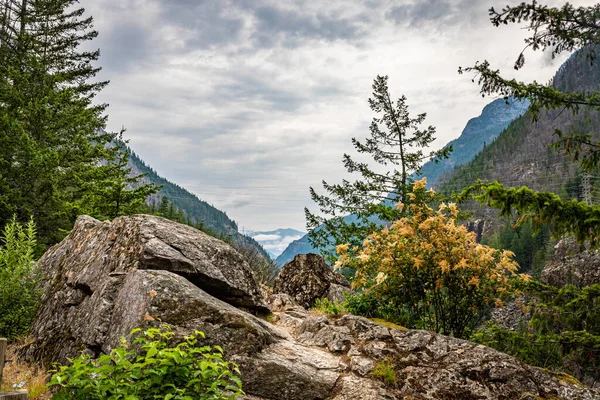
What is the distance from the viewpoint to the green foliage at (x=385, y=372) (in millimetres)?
5191

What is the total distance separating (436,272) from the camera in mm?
6488

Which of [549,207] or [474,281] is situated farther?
[474,281]

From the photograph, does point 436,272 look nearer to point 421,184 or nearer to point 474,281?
point 474,281

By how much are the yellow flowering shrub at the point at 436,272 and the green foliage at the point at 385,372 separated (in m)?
1.48

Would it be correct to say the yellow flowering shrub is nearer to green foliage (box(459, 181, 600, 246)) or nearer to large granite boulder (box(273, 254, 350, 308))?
green foliage (box(459, 181, 600, 246))

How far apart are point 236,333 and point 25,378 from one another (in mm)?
2853


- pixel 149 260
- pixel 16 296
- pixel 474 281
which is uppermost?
pixel 474 281

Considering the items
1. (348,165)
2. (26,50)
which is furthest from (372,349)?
(26,50)

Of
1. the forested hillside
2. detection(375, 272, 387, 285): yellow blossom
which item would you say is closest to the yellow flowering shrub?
detection(375, 272, 387, 285): yellow blossom

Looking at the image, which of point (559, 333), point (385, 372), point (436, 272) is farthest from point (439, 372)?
point (559, 333)

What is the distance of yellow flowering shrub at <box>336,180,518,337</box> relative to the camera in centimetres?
643

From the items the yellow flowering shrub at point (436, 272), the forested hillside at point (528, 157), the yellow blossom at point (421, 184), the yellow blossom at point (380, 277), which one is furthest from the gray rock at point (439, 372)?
the forested hillside at point (528, 157)

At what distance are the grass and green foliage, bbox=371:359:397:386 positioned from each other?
4.22m

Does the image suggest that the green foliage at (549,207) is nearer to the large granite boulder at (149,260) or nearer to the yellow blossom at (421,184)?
the yellow blossom at (421,184)
